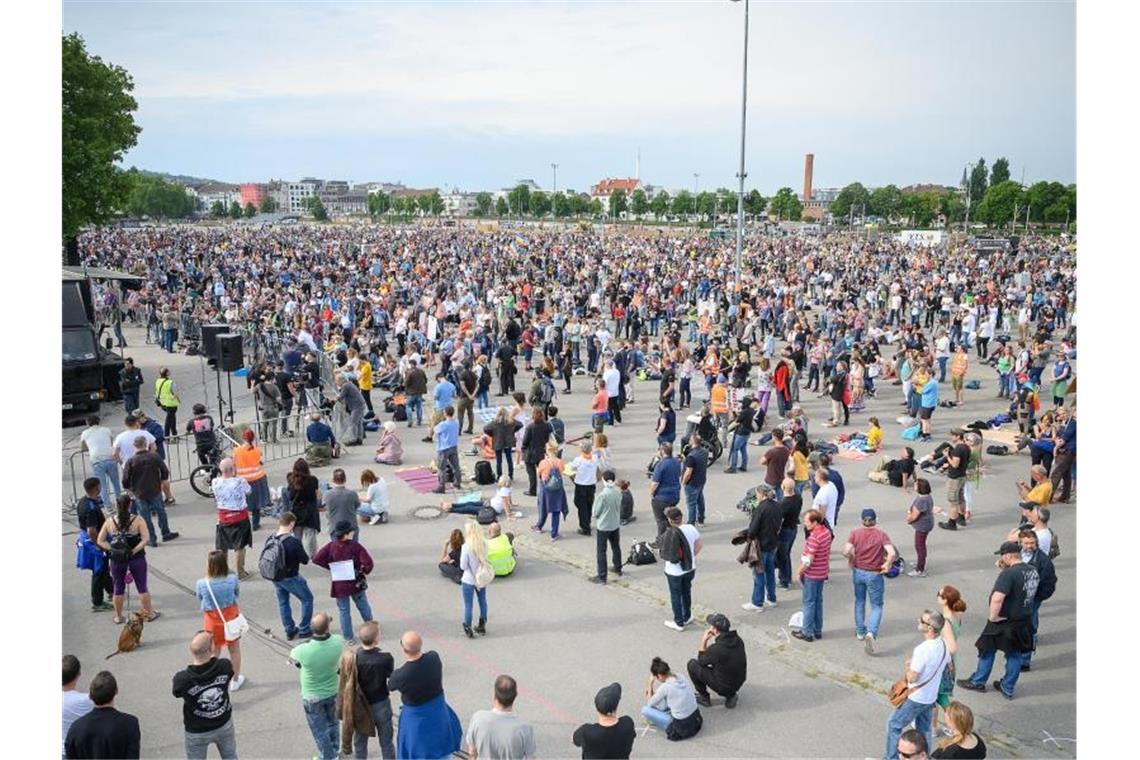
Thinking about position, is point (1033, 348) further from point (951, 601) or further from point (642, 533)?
point (951, 601)

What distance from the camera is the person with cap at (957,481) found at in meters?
11.3

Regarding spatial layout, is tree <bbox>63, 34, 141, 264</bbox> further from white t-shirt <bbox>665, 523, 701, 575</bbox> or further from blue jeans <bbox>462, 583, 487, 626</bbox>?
white t-shirt <bbox>665, 523, 701, 575</bbox>

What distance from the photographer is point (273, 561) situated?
7.95m

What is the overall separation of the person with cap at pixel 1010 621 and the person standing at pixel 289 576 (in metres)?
6.37

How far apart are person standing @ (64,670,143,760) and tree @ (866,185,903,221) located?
136756 millimetres

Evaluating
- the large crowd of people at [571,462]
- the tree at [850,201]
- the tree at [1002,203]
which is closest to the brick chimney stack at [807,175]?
the tree at [850,201]

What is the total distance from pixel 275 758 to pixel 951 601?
5.49 meters

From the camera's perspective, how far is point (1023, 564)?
24.2 feet

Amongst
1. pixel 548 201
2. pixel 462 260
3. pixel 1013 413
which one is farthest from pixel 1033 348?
pixel 548 201

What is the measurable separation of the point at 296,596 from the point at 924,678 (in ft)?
19.2

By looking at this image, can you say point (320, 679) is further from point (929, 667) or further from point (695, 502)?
point (695, 502)

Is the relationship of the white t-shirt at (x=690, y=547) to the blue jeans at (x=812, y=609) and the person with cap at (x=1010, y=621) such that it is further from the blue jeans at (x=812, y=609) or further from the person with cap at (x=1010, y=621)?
the person with cap at (x=1010, y=621)

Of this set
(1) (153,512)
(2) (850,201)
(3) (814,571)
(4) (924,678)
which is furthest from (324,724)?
(2) (850,201)

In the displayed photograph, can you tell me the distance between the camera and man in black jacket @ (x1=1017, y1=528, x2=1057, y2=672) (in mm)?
7629
